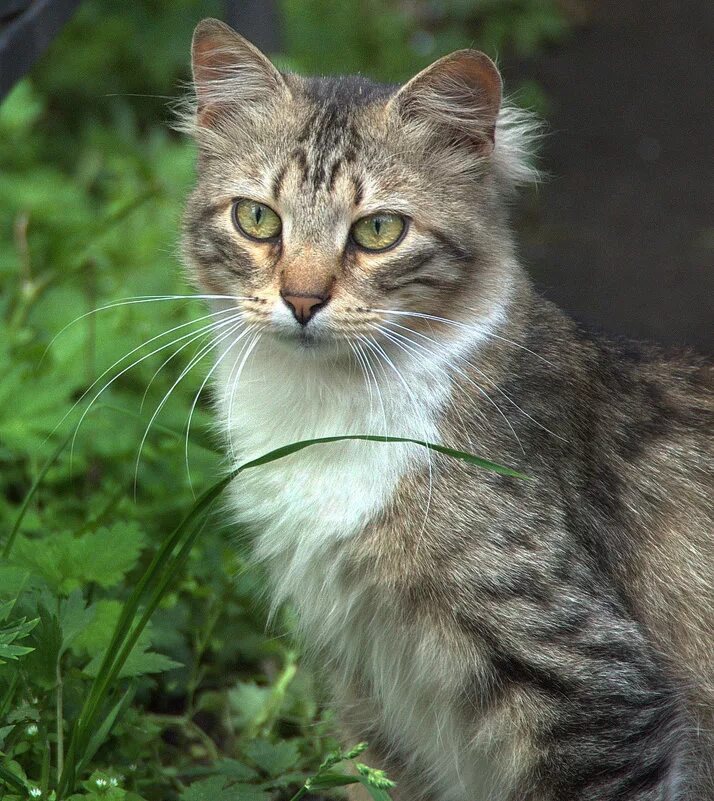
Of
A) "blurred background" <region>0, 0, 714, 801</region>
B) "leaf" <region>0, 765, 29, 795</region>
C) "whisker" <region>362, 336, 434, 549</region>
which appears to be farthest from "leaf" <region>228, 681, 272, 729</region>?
"whisker" <region>362, 336, 434, 549</region>

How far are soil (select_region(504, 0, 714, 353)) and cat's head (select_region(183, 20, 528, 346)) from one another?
2.34 metres

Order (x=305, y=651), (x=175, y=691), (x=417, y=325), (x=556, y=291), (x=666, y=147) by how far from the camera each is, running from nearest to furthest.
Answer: (x=417, y=325) → (x=305, y=651) → (x=175, y=691) → (x=556, y=291) → (x=666, y=147)

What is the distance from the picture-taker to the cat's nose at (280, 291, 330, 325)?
2.83 metres

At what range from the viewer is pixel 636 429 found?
3.19 meters

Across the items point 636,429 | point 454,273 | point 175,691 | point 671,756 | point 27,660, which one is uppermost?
point 454,273

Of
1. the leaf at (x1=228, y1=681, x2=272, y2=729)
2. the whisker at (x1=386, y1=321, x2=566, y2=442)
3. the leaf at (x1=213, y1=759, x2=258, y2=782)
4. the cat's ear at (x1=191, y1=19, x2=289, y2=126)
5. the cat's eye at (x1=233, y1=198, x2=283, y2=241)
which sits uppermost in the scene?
the cat's ear at (x1=191, y1=19, x2=289, y2=126)

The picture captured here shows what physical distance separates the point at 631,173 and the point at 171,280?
10.8 ft

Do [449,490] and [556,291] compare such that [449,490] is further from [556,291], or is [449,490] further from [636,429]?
[556,291]

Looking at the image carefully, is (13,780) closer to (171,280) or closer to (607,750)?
(607,750)

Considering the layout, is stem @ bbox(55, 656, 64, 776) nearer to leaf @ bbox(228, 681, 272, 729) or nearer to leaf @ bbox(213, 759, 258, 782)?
leaf @ bbox(213, 759, 258, 782)

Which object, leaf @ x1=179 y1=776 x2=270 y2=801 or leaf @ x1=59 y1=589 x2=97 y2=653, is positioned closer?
leaf @ x1=179 y1=776 x2=270 y2=801

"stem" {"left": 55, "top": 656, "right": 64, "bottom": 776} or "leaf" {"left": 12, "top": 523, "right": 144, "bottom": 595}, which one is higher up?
"leaf" {"left": 12, "top": 523, "right": 144, "bottom": 595}

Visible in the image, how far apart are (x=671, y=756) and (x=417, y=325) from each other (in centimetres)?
Answer: 116

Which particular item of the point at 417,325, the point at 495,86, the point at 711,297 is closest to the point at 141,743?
the point at 417,325
